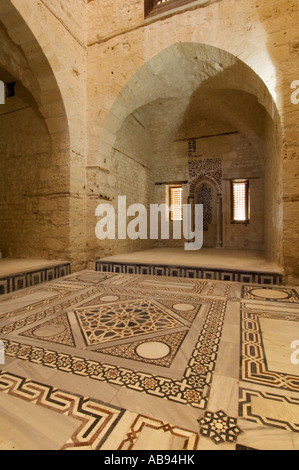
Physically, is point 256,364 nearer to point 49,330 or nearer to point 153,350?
point 153,350

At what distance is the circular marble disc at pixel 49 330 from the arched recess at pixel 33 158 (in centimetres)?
275

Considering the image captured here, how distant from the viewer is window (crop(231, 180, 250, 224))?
816 centimetres

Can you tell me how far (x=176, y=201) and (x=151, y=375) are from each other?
8.15 meters

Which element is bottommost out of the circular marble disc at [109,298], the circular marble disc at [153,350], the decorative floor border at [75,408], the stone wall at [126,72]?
the decorative floor border at [75,408]

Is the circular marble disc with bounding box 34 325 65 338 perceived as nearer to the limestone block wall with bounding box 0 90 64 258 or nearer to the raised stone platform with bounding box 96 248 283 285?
the raised stone platform with bounding box 96 248 283 285

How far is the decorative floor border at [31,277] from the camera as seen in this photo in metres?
3.58

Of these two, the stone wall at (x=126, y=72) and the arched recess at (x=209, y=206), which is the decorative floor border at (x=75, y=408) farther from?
the arched recess at (x=209, y=206)

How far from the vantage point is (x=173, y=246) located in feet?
29.6

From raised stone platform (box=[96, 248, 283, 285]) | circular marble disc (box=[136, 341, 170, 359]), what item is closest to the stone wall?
raised stone platform (box=[96, 248, 283, 285])

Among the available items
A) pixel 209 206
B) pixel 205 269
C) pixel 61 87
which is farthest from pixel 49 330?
pixel 209 206

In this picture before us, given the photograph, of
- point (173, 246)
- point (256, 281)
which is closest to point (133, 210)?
point (173, 246)

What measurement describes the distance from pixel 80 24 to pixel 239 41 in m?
3.48

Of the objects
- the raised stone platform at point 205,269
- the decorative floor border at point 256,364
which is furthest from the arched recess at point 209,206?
the decorative floor border at point 256,364

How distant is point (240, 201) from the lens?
8.29m
